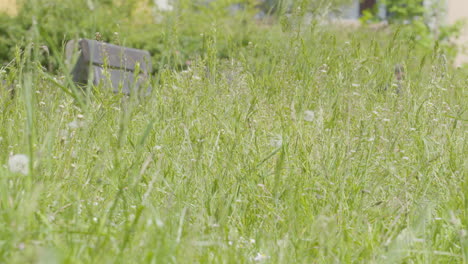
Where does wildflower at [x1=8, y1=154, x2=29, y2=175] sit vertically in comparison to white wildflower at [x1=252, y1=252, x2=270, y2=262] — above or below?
above

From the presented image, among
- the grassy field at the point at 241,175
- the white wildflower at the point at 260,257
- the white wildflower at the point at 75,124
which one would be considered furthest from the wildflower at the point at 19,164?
the white wildflower at the point at 260,257

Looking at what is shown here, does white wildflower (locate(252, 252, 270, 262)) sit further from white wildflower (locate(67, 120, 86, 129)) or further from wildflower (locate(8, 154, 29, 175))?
white wildflower (locate(67, 120, 86, 129))

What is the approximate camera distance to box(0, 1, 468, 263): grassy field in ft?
5.24

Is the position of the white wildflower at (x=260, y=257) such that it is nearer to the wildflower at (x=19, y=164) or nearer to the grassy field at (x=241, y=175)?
the grassy field at (x=241, y=175)

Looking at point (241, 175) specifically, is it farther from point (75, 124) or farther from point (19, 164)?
point (19, 164)

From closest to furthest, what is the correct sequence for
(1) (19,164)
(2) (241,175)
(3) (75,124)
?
(1) (19,164)
(3) (75,124)
(2) (241,175)

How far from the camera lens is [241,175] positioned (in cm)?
240

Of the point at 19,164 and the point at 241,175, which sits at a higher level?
the point at 19,164

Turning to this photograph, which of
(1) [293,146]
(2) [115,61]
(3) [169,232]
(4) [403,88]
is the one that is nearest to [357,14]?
(2) [115,61]

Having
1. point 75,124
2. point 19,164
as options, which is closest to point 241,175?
point 75,124

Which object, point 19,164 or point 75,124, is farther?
point 75,124

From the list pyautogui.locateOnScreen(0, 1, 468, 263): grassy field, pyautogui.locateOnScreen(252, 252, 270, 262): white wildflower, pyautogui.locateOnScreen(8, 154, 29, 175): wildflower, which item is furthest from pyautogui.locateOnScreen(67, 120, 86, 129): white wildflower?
pyautogui.locateOnScreen(252, 252, 270, 262): white wildflower

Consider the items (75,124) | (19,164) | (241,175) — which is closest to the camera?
(19,164)

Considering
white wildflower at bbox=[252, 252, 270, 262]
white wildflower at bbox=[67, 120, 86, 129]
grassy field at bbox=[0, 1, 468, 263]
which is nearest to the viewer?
grassy field at bbox=[0, 1, 468, 263]
